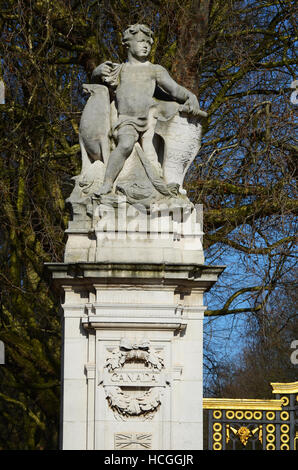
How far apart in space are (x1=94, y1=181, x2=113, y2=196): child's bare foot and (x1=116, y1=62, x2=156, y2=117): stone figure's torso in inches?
27.4

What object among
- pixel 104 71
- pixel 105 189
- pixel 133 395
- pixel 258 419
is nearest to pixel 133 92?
pixel 104 71

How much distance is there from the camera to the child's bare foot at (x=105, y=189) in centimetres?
1075

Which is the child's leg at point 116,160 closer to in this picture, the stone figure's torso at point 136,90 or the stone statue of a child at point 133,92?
the stone statue of a child at point 133,92

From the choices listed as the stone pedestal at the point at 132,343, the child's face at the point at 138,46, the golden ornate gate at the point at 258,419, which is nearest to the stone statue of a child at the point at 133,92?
the child's face at the point at 138,46

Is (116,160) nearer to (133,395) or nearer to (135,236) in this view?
(135,236)

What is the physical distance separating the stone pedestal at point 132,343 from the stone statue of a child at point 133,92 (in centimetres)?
72

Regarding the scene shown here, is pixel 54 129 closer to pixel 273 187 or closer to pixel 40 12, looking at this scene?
pixel 40 12

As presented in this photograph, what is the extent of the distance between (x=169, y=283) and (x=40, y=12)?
7.47m

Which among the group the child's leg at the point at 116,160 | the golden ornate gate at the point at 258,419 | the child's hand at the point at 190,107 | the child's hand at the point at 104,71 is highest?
the child's hand at the point at 104,71

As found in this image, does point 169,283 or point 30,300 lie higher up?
point 30,300

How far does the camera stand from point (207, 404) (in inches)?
448

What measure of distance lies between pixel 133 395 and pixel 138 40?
10.5ft
